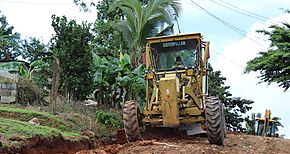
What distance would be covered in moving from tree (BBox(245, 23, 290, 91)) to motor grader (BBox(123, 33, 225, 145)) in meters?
7.98

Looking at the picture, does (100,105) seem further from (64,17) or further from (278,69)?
(278,69)

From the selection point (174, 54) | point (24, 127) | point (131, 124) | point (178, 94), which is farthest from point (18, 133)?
point (174, 54)

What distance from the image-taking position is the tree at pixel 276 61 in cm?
1938

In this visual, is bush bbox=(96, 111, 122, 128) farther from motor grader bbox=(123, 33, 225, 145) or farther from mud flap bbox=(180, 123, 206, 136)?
mud flap bbox=(180, 123, 206, 136)

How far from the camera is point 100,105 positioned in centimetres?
1720

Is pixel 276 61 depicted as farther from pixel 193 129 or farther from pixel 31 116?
pixel 31 116

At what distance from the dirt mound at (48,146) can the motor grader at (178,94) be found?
1416 mm

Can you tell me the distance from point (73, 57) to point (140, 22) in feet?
15.9

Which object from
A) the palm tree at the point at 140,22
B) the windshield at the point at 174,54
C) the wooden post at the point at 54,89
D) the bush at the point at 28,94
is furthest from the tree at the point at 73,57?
the windshield at the point at 174,54

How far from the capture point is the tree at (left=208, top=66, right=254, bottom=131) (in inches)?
1047

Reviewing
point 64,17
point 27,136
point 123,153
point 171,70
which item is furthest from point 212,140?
point 64,17

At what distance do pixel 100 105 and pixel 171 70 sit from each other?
5.95 m

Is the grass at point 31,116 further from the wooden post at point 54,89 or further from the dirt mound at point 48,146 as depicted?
the dirt mound at point 48,146

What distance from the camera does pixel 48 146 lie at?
9297mm
